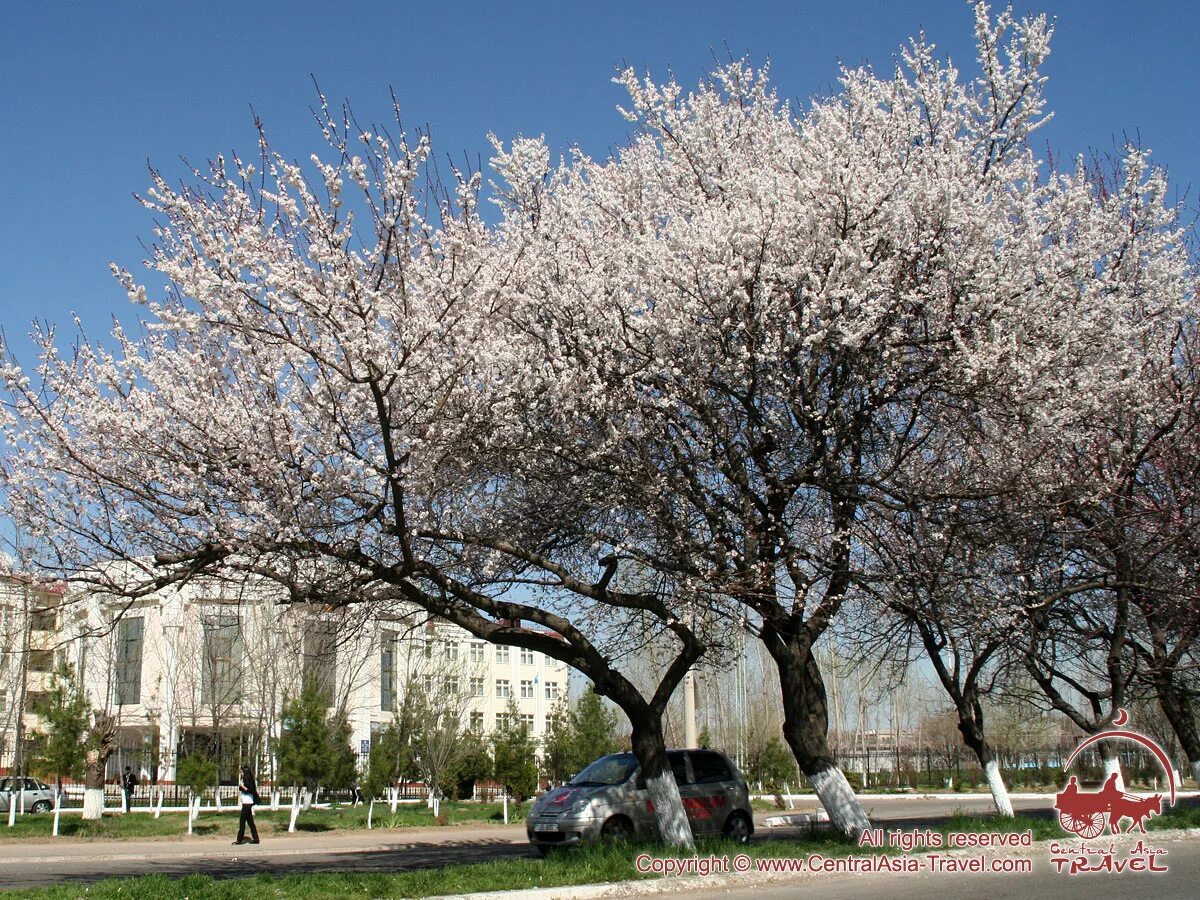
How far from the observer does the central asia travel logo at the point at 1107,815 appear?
38.9 ft

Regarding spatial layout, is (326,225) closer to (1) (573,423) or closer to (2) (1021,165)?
(1) (573,423)

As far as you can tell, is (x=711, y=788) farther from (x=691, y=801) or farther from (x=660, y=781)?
(x=660, y=781)

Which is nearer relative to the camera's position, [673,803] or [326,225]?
[326,225]

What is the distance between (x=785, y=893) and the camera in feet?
34.5

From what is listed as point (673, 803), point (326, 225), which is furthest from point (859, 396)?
point (326, 225)

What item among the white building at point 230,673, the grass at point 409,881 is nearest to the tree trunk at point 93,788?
the white building at point 230,673

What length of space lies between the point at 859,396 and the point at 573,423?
372cm

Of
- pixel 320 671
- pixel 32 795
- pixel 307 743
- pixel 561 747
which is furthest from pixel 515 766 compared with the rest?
pixel 32 795

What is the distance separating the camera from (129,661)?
2956 cm

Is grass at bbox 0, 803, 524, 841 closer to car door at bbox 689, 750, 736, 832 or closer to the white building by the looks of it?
the white building

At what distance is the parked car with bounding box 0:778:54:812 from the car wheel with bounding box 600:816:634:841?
26.9m

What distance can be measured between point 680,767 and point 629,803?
169cm

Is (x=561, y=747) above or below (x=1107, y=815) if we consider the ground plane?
above

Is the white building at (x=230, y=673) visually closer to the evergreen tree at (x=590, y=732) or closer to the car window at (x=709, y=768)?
the evergreen tree at (x=590, y=732)
